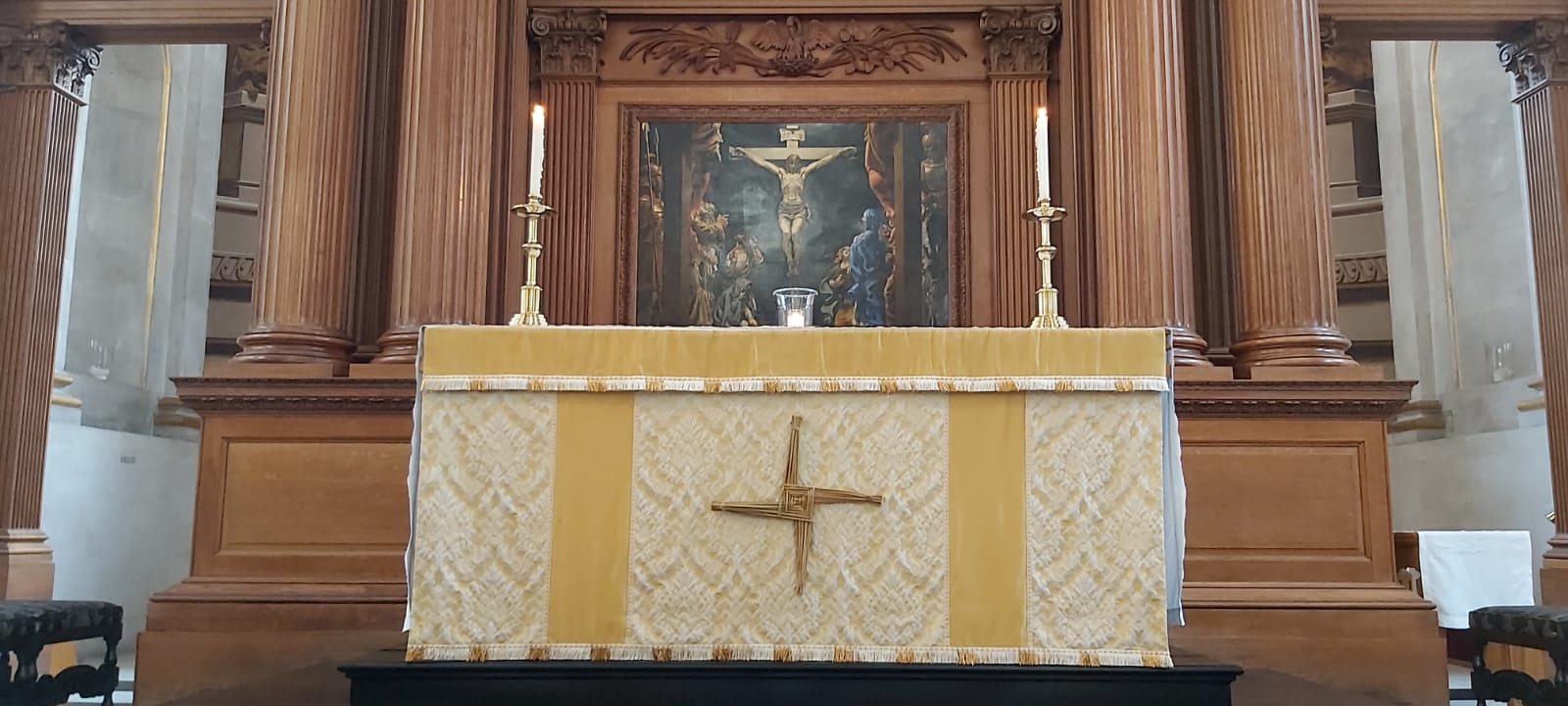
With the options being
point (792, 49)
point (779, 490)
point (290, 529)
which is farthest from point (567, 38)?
point (779, 490)

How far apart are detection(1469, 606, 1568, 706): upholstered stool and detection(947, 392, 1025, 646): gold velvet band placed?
1.98 meters

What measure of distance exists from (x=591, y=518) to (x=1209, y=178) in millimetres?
3976

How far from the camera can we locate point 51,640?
14.8 feet

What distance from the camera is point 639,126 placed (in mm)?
6891

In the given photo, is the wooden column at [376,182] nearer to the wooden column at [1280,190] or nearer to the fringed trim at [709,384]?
the fringed trim at [709,384]

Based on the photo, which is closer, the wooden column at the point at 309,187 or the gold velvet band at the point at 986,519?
the gold velvet band at the point at 986,519

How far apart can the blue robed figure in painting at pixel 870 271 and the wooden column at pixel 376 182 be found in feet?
7.98

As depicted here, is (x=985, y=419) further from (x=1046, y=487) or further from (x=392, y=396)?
(x=392, y=396)

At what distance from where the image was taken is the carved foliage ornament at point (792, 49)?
6.95m

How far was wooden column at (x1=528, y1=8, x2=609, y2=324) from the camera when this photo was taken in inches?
264

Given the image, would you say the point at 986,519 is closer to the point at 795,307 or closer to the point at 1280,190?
the point at 795,307

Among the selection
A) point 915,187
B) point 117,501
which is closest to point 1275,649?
point 915,187

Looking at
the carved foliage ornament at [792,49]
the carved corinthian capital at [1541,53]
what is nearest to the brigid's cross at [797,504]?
the carved foliage ornament at [792,49]

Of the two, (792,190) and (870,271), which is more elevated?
(792,190)
